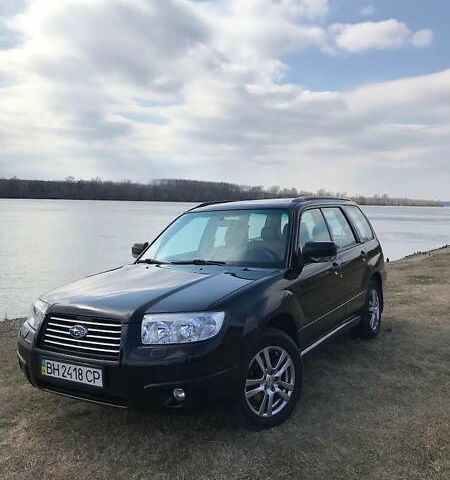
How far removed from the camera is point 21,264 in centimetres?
1806

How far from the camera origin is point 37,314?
3.83 metres

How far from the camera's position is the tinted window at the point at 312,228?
472cm

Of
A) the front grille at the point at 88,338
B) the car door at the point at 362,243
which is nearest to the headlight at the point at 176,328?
the front grille at the point at 88,338

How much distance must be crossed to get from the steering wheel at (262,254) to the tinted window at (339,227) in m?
1.19

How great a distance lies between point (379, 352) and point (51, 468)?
373cm

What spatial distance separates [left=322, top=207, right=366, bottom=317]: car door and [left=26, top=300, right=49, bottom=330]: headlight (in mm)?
2882

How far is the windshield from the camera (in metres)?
4.45

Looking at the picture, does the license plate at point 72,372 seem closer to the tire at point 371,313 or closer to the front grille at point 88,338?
the front grille at point 88,338

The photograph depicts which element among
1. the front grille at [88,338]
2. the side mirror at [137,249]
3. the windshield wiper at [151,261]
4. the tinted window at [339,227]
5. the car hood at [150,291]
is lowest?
the front grille at [88,338]

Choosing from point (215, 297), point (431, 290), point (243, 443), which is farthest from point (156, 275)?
point (431, 290)

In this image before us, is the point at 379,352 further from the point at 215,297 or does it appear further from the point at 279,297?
the point at 215,297

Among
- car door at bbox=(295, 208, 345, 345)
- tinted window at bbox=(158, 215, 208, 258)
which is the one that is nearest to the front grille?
tinted window at bbox=(158, 215, 208, 258)

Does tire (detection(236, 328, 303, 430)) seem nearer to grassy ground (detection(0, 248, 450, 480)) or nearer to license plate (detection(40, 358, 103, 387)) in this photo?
grassy ground (detection(0, 248, 450, 480))

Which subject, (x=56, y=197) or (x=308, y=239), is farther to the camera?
(x=56, y=197)
